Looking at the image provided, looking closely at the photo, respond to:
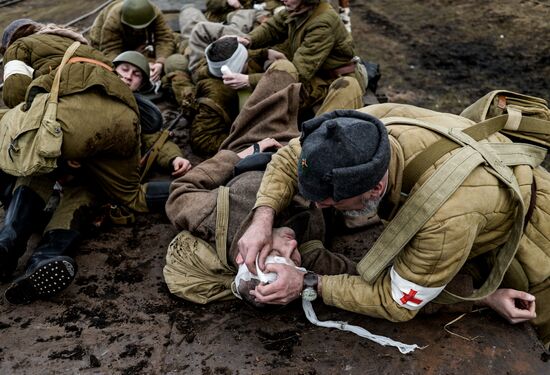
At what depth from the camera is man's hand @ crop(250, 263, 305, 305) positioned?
7.82 ft

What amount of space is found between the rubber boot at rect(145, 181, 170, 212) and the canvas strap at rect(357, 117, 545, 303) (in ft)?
5.97

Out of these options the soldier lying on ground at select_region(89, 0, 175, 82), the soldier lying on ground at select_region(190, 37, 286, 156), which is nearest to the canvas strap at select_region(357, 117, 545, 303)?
the soldier lying on ground at select_region(190, 37, 286, 156)

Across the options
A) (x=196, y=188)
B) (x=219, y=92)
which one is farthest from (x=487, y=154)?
(x=219, y=92)

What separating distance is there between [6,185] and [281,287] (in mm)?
2174

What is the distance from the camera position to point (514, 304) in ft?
8.38

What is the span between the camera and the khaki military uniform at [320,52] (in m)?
4.39

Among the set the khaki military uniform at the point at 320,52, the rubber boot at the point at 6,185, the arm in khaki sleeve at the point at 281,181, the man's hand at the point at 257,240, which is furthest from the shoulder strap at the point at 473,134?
the rubber boot at the point at 6,185

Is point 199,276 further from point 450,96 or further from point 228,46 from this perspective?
point 450,96

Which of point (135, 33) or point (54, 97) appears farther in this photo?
point (135, 33)

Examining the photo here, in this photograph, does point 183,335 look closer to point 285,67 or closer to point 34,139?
point 34,139

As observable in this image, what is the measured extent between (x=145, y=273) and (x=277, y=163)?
1169mm

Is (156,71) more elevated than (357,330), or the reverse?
(357,330)

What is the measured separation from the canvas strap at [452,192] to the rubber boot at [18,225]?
199 centimetres

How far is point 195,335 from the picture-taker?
2.68m
